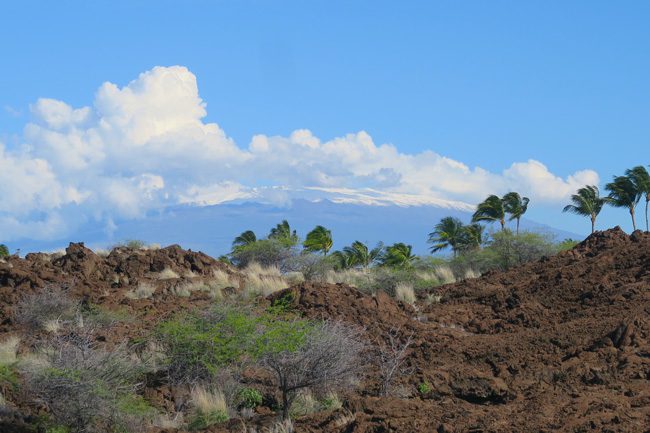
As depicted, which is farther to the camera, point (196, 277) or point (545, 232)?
point (545, 232)

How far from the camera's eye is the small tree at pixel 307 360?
14219mm

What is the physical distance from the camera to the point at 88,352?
563 inches

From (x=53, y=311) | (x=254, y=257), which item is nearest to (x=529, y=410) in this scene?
(x=53, y=311)

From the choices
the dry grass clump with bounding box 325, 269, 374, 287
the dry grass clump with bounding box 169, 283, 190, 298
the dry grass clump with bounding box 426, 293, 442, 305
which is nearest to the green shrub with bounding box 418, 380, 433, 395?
the dry grass clump with bounding box 426, 293, 442, 305

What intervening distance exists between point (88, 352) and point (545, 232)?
2881 centimetres

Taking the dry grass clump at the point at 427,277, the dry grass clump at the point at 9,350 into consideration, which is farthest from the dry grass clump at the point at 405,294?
the dry grass clump at the point at 9,350

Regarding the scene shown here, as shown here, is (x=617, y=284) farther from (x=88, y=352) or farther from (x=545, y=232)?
(x=545, y=232)

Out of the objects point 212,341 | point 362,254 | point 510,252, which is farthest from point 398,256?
point 212,341

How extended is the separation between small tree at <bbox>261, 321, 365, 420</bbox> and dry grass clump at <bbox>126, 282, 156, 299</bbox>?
478 inches

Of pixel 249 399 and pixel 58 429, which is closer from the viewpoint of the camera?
pixel 58 429

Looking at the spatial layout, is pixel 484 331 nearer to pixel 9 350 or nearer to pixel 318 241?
pixel 9 350

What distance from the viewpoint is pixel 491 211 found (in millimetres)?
58281

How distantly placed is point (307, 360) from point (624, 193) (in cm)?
4370

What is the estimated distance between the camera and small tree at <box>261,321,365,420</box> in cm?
1422
